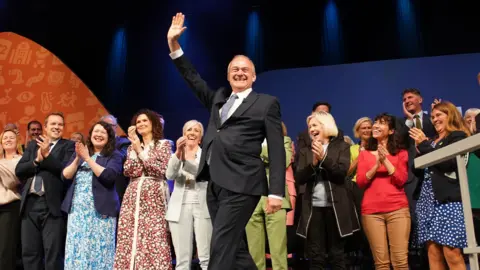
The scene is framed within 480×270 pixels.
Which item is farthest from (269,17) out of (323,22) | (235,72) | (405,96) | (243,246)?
(243,246)

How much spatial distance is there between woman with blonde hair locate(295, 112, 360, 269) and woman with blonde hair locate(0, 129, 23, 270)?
2340 mm

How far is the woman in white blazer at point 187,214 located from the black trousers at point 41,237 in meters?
0.91

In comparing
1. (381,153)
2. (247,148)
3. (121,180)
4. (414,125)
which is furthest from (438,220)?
(121,180)

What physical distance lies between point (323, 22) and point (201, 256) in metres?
4.56

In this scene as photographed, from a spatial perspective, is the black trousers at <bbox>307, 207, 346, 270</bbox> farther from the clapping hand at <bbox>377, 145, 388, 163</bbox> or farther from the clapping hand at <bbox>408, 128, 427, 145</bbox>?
the clapping hand at <bbox>408, 128, 427, 145</bbox>

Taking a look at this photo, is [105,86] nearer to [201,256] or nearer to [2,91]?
[2,91]

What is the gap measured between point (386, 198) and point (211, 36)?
4604mm

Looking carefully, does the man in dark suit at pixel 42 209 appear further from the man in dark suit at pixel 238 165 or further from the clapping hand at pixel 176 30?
the man in dark suit at pixel 238 165

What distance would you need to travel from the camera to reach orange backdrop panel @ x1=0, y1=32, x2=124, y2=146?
7.48 meters

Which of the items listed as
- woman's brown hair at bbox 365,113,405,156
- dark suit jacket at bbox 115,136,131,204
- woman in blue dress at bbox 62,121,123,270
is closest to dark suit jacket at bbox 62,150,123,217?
woman in blue dress at bbox 62,121,123,270

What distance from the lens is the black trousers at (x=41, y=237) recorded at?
4.02 m

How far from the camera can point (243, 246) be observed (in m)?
2.60

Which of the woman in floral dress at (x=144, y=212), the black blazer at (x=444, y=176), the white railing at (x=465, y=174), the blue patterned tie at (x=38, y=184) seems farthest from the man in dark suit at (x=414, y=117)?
the white railing at (x=465, y=174)

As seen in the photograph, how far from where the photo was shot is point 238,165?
2.60 meters
